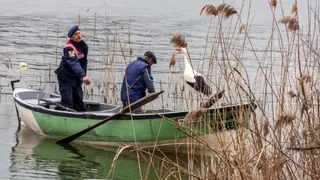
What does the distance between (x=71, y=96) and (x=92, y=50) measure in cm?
1138

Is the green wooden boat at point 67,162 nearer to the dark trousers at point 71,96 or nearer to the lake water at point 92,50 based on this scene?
the lake water at point 92,50

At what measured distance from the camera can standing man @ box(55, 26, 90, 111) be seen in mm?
11570

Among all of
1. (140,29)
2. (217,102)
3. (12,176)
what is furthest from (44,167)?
(140,29)

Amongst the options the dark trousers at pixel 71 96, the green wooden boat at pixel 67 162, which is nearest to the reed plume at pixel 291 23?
the green wooden boat at pixel 67 162

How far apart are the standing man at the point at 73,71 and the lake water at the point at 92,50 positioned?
566 millimetres

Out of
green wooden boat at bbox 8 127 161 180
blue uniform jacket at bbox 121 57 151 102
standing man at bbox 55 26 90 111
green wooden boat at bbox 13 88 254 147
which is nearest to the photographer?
green wooden boat at bbox 8 127 161 180

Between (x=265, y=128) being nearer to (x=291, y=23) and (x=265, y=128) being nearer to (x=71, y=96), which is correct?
(x=291, y=23)

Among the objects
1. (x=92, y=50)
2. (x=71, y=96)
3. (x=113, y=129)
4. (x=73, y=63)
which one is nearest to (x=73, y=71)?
(x=73, y=63)

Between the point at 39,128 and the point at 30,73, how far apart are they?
6.83 m

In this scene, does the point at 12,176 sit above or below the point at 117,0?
below

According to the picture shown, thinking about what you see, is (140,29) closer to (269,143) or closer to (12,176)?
(12,176)

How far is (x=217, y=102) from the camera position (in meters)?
6.55

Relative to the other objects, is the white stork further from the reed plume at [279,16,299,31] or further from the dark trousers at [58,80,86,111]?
the dark trousers at [58,80,86,111]

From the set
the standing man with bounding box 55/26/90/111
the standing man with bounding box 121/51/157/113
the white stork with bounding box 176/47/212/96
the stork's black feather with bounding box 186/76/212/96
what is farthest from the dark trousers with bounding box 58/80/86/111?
the stork's black feather with bounding box 186/76/212/96
